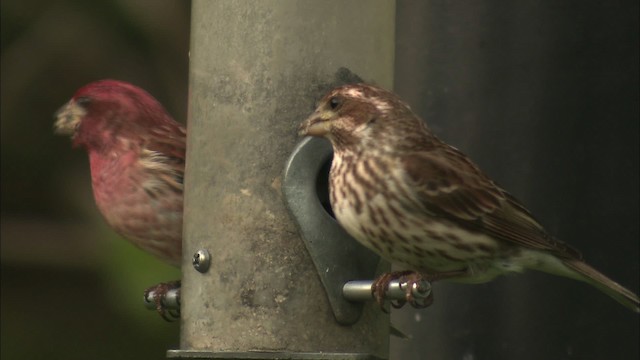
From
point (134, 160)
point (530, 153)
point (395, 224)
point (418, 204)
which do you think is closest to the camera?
point (395, 224)

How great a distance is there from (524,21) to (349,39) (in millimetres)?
1985

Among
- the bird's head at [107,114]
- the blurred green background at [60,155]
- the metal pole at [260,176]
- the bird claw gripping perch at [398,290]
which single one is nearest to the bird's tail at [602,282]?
the bird claw gripping perch at [398,290]

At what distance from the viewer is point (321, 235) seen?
11.3 m

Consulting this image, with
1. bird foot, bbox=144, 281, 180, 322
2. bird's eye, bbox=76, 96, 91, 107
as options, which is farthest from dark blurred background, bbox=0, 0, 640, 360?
bird's eye, bbox=76, 96, 91, 107

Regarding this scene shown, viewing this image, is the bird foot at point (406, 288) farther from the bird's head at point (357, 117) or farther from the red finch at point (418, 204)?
the bird's head at point (357, 117)

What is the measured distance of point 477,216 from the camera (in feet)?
37.3

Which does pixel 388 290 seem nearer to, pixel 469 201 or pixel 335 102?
pixel 469 201

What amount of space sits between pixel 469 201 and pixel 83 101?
2.63m

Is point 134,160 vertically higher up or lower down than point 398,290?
higher up

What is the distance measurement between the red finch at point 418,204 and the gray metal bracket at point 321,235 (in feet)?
0.39

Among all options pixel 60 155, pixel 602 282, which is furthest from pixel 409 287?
pixel 60 155

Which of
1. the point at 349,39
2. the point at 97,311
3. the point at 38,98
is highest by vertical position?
the point at 349,39

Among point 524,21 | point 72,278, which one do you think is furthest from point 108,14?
point 524,21

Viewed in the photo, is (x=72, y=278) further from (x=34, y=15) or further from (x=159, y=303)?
(x=159, y=303)
